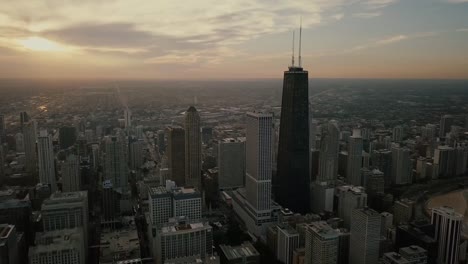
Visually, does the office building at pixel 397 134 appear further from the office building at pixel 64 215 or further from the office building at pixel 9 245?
the office building at pixel 9 245

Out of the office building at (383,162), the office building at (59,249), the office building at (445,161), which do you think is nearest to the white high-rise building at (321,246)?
the office building at (59,249)

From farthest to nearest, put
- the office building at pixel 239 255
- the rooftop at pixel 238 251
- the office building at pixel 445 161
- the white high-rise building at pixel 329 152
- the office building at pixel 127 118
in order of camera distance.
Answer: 1. the office building at pixel 445 161
2. the white high-rise building at pixel 329 152
3. the office building at pixel 127 118
4. the rooftop at pixel 238 251
5. the office building at pixel 239 255

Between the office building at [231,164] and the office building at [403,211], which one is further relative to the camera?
the office building at [231,164]

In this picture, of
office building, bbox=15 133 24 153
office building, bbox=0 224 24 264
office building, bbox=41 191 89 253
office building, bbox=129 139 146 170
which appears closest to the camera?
office building, bbox=0 224 24 264

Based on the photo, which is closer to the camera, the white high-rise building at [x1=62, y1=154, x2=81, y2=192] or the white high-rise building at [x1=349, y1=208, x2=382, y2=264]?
the white high-rise building at [x1=349, y1=208, x2=382, y2=264]

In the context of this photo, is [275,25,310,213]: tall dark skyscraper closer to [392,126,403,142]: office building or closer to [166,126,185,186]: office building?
[166,126,185,186]: office building

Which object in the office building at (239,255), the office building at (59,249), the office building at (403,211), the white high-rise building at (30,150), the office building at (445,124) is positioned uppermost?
the office building at (445,124)

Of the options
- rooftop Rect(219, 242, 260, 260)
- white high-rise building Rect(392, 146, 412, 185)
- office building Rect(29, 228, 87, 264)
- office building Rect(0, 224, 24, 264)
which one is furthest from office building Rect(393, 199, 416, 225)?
office building Rect(0, 224, 24, 264)
